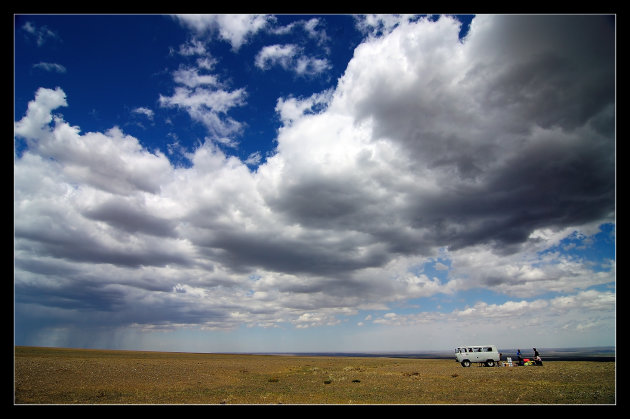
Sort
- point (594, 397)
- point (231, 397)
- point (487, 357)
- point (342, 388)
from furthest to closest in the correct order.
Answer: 1. point (487, 357)
2. point (342, 388)
3. point (231, 397)
4. point (594, 397)

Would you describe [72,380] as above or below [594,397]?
below

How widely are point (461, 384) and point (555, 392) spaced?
815 cm

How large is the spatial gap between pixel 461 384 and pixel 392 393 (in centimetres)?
922

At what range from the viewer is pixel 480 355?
174ft

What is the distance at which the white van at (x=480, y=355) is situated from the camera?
2074 inches

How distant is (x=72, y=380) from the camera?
3556cm

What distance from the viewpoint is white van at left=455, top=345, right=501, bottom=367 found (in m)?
52.7
